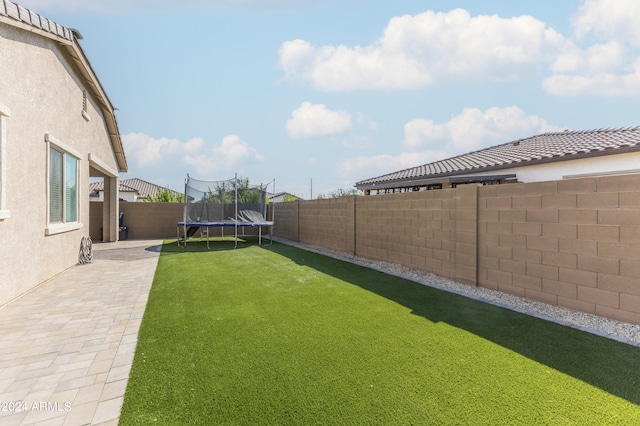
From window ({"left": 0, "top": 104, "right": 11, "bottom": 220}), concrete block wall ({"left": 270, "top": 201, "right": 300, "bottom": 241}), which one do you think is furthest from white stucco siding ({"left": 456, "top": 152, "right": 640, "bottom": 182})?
window ({"left": 0, "top": 104, "right": 11, "bottom": 220})

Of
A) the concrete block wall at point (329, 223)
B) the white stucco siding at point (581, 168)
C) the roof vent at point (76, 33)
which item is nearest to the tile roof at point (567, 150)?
the white stucco siding at point (581, 168)

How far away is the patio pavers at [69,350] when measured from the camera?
203cm

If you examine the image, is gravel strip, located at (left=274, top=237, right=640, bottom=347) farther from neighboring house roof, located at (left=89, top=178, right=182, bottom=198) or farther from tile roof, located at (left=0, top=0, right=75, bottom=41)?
neighboring house roof, located at (left=89, top=178, right=182, bottom=198)

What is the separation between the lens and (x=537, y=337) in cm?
313

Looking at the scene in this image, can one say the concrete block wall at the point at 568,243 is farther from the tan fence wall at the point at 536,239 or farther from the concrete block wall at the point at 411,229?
the concrete block wall at the point at 411,229

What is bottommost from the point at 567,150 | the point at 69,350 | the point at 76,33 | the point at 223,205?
the point at 69,350

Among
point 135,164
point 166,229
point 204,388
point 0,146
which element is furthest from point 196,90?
point 204,388

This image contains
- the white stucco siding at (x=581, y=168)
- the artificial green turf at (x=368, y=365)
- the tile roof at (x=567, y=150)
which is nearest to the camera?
the artificial green turf at (x=368, y=365)

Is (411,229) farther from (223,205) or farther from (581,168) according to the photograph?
(223,205)

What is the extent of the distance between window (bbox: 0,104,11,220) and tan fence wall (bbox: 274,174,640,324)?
21.0 ft

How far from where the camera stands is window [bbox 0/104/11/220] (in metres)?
3.90

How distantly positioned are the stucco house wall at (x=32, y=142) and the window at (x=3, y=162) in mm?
13

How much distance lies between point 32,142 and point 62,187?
1706 millimetres

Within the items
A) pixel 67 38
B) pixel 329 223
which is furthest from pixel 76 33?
pixel 329 223
